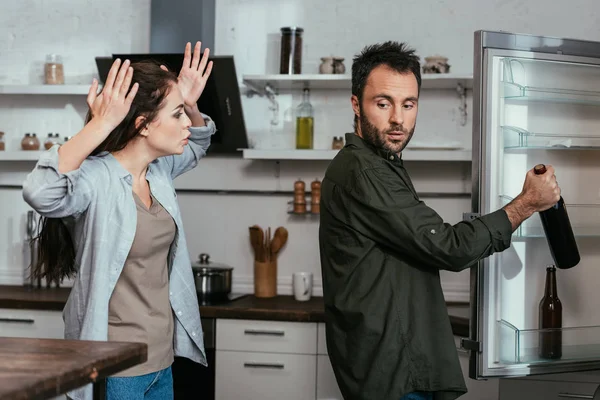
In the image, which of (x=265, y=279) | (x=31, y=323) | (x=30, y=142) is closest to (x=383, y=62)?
(x=265, y=279)

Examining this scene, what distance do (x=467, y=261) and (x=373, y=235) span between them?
0.25 metres

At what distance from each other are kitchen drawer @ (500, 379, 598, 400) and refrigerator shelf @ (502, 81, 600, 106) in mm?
1057

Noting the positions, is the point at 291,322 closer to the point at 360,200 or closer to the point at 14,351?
the point at 360,200

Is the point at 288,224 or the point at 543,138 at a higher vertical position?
the point at 543,138

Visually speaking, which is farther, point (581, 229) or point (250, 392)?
point (250, 392)

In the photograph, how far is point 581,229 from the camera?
2.82m

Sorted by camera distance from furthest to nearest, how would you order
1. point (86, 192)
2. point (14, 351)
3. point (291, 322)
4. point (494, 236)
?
point (291, 322) → point (494, 236) → point (86, 192) → point (14, 351)

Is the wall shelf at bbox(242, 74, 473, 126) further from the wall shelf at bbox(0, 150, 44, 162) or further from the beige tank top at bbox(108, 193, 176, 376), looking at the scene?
the beige tank top at bbox(108, 193, 176, 376)

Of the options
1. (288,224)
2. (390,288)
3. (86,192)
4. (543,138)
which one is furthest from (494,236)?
(288,224)

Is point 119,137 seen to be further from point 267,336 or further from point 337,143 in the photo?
point 337,143

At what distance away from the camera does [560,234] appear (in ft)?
8.30

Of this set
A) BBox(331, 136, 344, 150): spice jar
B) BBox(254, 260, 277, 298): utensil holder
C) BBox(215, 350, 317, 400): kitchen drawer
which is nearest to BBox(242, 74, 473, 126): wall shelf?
BBox(331, 136, 344, 150): spice jar

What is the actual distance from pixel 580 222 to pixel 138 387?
1.60m

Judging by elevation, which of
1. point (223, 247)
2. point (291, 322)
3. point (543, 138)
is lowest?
point (291, 322)
